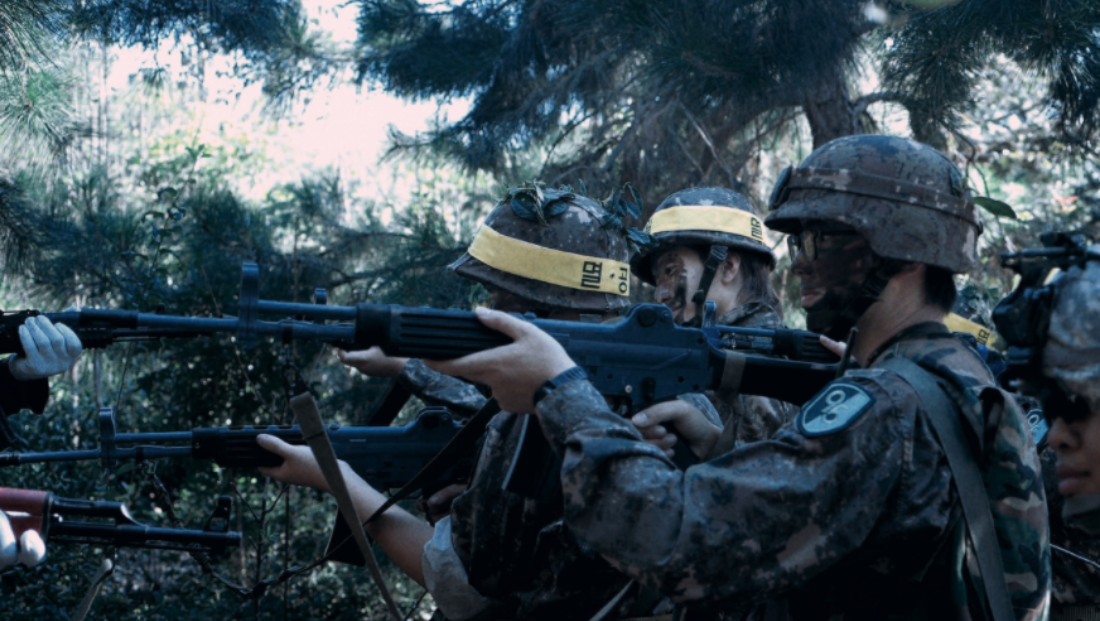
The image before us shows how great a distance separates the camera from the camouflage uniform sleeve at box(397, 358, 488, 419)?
211 inches

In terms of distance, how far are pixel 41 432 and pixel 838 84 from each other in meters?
5.15

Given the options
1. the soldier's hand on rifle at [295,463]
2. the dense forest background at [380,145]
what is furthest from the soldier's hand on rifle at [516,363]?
Answer: the dense forest background at [380,145]

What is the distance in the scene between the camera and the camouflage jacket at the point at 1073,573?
3980 millimetres

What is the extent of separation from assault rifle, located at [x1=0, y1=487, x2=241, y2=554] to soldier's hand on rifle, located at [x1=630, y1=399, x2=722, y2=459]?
5.14ft

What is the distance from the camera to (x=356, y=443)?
4742mm

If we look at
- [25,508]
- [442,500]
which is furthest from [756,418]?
[25,508]

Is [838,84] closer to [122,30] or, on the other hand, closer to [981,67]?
[981,67]

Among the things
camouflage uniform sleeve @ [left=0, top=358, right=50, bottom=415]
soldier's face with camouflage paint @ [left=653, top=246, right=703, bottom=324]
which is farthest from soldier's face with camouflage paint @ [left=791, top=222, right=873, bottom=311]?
camouflage uniform sleeve @ [left=0, top=358, right=50, bottom=415]

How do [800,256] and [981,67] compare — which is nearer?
[800,256]

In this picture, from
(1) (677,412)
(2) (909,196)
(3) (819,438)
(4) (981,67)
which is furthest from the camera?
(4) (981,67)

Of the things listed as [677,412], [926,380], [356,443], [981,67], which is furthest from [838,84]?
[926,380]

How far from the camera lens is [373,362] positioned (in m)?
5.15

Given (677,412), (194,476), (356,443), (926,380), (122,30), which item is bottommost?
(194,476)

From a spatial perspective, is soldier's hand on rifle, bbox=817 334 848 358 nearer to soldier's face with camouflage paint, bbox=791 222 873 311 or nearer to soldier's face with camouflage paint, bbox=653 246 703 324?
soldier's face with camouflage paint, bbox=791 222 873 311
